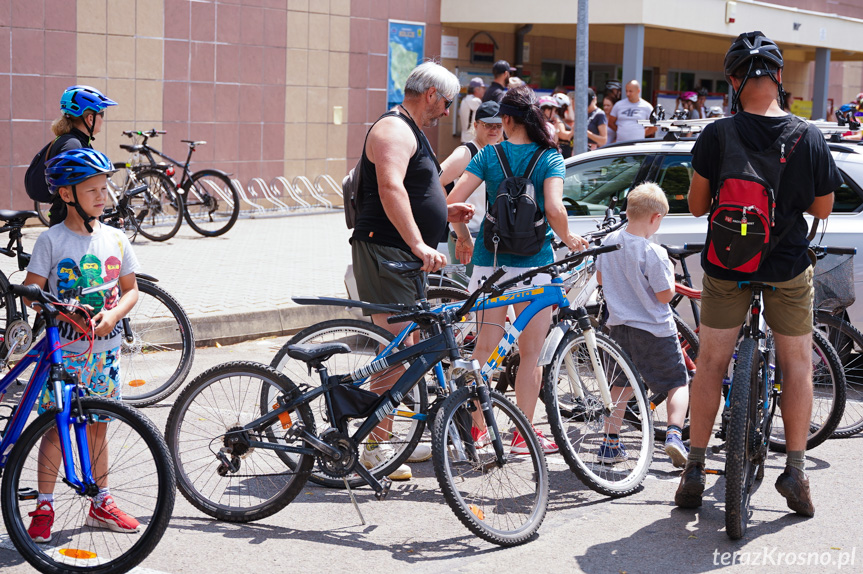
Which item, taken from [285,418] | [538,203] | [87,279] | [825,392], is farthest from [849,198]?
[87,279]

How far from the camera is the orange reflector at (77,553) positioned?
4195 millimetres

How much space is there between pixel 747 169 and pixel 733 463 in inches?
48.6

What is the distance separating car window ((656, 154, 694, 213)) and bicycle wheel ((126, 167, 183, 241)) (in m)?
6.82

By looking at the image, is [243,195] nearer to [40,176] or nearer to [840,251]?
[40,176]

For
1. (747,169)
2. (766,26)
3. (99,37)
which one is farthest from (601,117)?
(747,169)

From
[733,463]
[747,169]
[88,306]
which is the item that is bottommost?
[733,463]

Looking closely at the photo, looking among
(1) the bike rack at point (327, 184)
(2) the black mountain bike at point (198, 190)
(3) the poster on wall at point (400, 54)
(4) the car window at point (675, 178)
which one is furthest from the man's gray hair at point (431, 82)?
(3) the poster on wall at point (400, 54)

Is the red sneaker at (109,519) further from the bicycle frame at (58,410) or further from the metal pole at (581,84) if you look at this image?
the metal pole at (581,84)

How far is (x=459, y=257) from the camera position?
625cm

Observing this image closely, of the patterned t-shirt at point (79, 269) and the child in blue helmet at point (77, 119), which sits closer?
the patterned t-shirt at point (79, 269)

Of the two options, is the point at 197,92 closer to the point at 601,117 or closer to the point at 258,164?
the point at 258,164

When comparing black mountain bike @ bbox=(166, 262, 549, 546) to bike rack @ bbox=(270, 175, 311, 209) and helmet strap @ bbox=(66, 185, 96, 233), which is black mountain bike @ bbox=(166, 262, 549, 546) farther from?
bike rack @ bbox=(270, 175, 311, 209)

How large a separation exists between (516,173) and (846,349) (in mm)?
2244

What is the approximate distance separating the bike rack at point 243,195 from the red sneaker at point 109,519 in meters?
11.2
